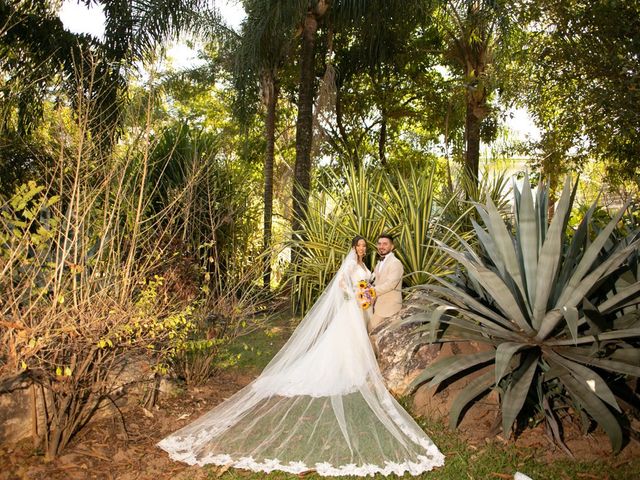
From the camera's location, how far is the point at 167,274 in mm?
7039

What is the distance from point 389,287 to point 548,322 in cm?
290

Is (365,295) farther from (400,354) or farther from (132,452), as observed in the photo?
(132,452)

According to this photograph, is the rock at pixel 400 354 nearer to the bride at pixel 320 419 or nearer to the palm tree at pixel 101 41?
the bride at pixel 320 419

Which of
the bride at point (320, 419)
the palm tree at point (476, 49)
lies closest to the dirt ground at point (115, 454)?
the bride at point (320, 419)

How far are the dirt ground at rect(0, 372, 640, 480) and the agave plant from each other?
0.72ft

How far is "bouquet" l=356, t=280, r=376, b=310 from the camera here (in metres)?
8.04

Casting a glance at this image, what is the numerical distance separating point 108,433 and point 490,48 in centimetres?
1379

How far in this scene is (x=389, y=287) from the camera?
312 inches

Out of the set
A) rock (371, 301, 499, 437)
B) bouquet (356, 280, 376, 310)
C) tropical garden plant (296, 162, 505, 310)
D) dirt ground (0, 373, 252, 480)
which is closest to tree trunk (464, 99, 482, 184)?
tropical garden plant (296, 162, 505, 310)

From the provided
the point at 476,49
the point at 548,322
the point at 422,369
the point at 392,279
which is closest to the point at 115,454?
the point at 422,369

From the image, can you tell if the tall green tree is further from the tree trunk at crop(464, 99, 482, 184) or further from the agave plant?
the tree trunk at crop(464, 99, 482, 184)

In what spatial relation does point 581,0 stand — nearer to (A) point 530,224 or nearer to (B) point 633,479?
(A) point 530,224

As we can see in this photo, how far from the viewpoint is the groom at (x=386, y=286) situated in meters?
7.93

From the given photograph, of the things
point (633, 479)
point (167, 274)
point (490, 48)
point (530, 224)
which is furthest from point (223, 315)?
point (490, 48)
